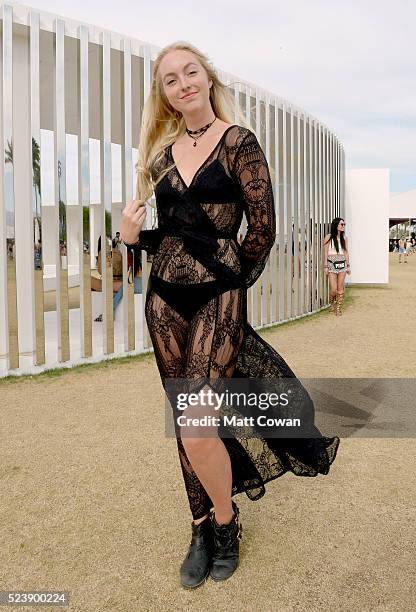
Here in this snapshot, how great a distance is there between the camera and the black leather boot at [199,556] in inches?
80.5

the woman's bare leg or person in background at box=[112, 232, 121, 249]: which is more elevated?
person in background at box=[112, 232, 121, 249]

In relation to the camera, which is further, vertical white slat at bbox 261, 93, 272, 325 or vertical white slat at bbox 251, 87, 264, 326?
vertical white slat at bbox 261, 93, 272, 325

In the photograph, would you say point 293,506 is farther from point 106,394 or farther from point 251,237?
point 106,394

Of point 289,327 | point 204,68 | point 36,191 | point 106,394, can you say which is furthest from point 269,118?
point 204,68

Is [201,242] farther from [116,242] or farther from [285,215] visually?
[285,215]

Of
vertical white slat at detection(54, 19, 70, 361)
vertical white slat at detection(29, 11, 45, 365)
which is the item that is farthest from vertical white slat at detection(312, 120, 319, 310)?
vertical white slat at detection(29, 11, 45, 365)

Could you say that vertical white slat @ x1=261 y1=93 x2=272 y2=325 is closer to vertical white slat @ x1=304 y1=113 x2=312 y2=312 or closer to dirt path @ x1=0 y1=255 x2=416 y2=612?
vertical white slat @ x1=304 y1=113 x2=312 y2=312

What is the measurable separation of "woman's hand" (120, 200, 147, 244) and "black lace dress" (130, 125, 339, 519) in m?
0.06

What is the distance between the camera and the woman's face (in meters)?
1.91

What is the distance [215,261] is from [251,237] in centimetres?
17

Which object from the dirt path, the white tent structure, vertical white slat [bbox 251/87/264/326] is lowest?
the dirt path

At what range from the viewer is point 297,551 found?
2.27 metres

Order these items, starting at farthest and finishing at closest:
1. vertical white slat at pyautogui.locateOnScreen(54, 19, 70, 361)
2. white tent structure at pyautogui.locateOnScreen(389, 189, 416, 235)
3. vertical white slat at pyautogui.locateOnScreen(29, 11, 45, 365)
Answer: white tent structure at pyautogui.locateOnScreen(389, 189, 416, 235), vertical white slat at pyautogui.locateOnScreen(54, 19, 70, 361), vertical white slat at pyautogui.locateOnScreen(29, 11, 45, 365)

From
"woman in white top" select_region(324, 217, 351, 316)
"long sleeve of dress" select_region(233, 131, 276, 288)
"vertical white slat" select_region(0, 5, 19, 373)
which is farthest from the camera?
"woman in white top" select_region(324, 217, 351, 316)
